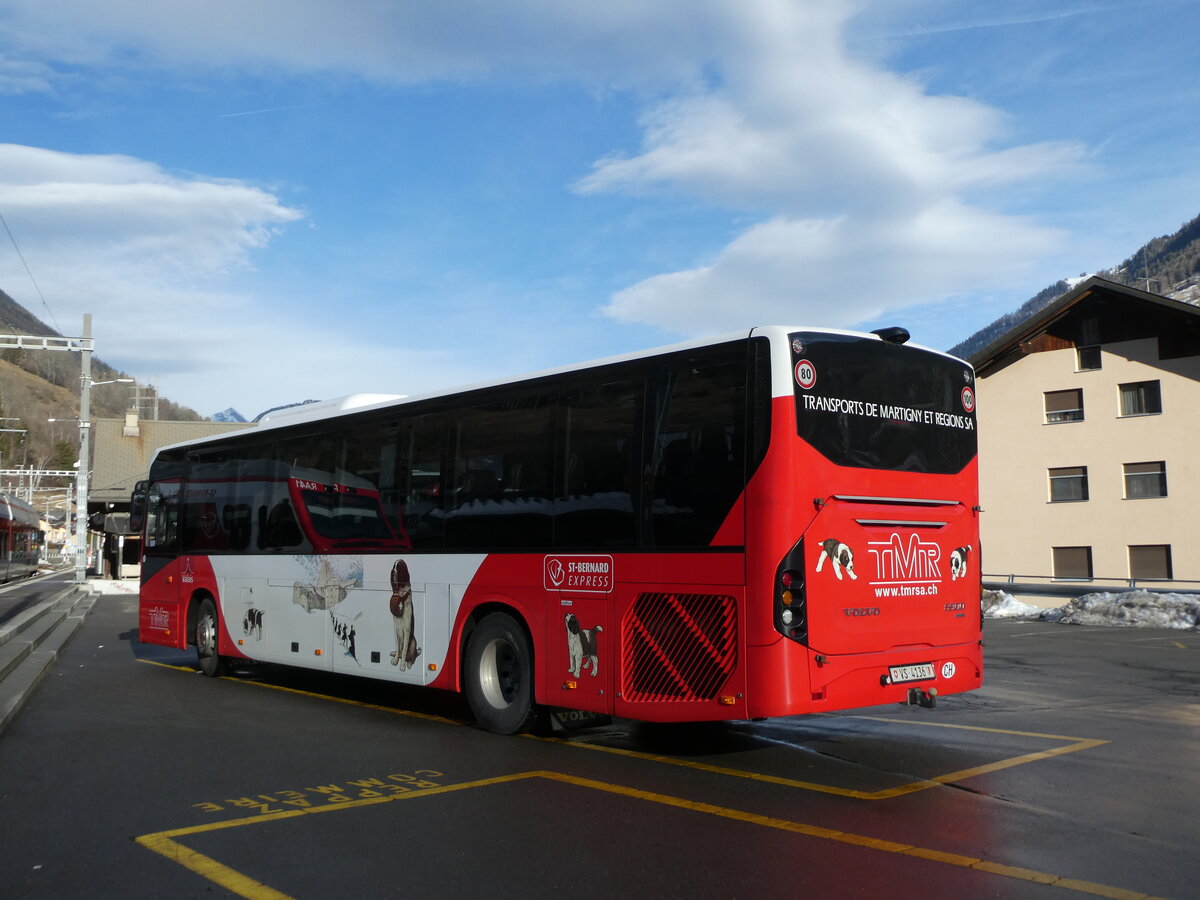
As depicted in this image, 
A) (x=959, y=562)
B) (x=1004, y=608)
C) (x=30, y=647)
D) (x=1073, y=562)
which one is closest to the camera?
(x=959, y=562)

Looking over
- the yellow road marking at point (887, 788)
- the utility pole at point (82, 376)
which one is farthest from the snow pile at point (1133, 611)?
the utility pole at point (82, 376)

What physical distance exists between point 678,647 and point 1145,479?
3315cm

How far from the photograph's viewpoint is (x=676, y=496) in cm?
780

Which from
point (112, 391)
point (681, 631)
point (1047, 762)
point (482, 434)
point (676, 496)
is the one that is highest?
point (112, 391)

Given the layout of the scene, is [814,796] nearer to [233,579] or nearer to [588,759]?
[588,759]

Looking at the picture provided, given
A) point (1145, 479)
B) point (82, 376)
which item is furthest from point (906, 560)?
point (82, 376)

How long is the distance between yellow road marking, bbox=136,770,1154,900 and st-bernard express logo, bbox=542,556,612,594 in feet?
4.75

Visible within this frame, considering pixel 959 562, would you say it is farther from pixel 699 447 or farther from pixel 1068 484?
pixel 1068 484

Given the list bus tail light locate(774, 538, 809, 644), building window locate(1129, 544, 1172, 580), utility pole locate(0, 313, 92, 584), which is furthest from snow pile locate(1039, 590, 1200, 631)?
utility pole locate(0, 313, 92, 584)

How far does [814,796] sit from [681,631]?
4.63 feet

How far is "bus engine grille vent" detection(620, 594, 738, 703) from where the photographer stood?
7.36 m

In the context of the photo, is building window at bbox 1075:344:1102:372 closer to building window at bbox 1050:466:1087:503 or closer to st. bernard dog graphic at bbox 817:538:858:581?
building window at bbox 1050:466:1087:503

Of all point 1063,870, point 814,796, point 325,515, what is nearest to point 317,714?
point 325,515

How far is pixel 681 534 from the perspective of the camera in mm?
7730
